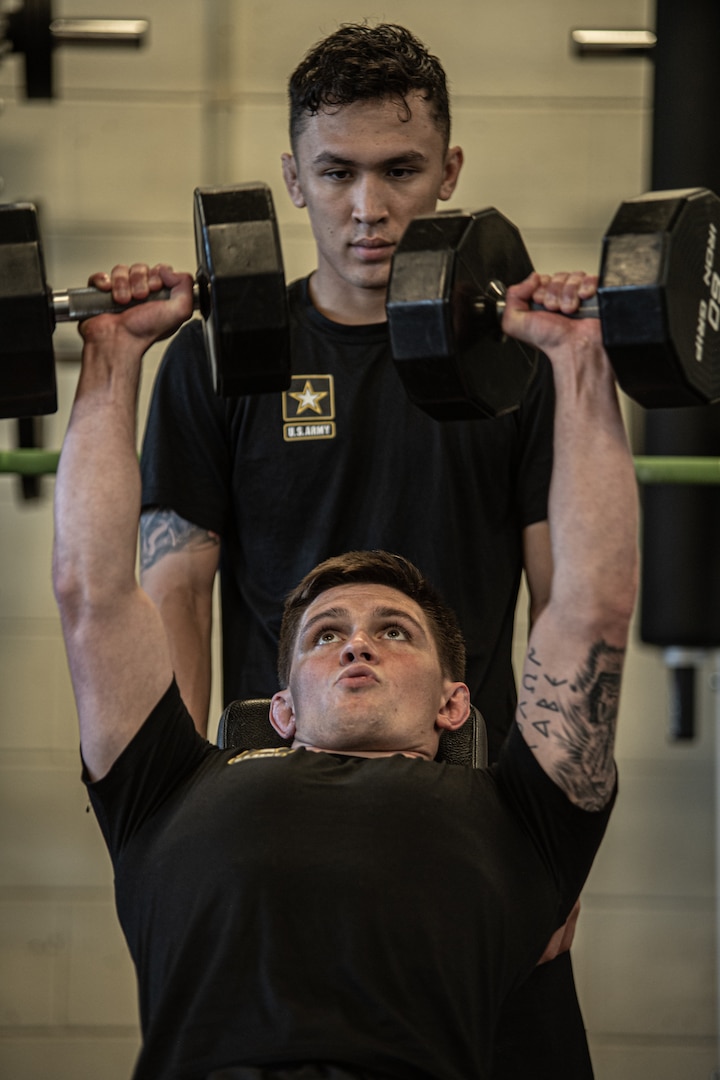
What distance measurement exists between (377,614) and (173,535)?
440 millimetres

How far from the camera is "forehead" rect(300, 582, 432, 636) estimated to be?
5.98 feet

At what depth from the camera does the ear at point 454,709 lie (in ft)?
5.96

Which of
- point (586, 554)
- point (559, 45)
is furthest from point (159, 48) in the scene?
point (586, 554)

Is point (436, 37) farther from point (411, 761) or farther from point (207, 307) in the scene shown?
point (411, 761)

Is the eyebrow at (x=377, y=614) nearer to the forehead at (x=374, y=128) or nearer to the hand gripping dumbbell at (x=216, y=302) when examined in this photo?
the hand gripping dumbbell at (x=216, y=302)

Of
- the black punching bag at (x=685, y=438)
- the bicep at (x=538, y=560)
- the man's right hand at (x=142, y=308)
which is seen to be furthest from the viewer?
the black punching bag at (x=685, y=438)

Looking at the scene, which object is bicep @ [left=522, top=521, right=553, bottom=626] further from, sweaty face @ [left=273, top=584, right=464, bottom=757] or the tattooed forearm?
the tattooed forearm

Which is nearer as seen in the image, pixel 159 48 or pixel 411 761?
pixel 411 761

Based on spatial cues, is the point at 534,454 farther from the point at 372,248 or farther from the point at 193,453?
the point at 193,453

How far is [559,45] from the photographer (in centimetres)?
367

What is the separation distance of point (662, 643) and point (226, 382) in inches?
68.7

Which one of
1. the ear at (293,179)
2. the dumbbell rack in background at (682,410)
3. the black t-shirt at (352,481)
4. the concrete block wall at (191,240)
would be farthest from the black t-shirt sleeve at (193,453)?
the concrete block wall at (191,240)

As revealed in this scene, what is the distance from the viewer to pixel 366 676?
1.72m

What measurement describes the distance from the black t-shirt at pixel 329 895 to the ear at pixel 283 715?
0.18 m
